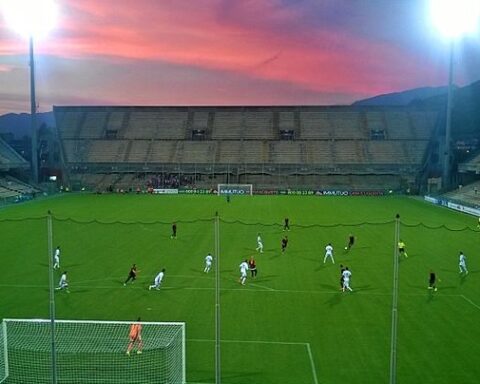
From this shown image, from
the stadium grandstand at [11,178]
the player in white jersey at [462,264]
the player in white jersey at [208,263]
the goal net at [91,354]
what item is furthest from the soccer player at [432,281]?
the stadium grandstand at [11,178]

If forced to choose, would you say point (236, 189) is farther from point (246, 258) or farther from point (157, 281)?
point (157, 281)

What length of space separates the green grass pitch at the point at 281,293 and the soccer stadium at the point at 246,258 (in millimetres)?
105

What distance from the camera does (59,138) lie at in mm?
90750

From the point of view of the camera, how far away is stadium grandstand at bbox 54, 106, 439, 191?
3236 inches

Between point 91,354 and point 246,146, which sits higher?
point 246,146

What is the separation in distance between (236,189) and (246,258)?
44613 mm

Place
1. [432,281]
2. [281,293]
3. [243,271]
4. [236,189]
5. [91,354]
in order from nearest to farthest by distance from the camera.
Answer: [91,354] < [281,293] < [432,281] < [243,271] < [236,189]

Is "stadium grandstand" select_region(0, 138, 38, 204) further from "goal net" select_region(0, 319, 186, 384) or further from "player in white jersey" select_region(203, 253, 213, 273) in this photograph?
"goal net" select_region(0, 319, 186, 384)

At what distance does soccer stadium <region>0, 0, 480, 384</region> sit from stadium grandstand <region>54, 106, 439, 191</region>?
1.01 ft

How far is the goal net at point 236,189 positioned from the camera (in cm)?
7519

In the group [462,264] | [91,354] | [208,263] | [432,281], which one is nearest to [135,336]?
[91,354]

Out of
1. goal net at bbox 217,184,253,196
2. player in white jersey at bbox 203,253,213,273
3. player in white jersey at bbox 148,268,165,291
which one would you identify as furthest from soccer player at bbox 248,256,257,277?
goal net at bbox 217,184,253,196

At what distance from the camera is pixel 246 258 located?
31.8m

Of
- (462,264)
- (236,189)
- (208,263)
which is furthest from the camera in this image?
(236,189)
